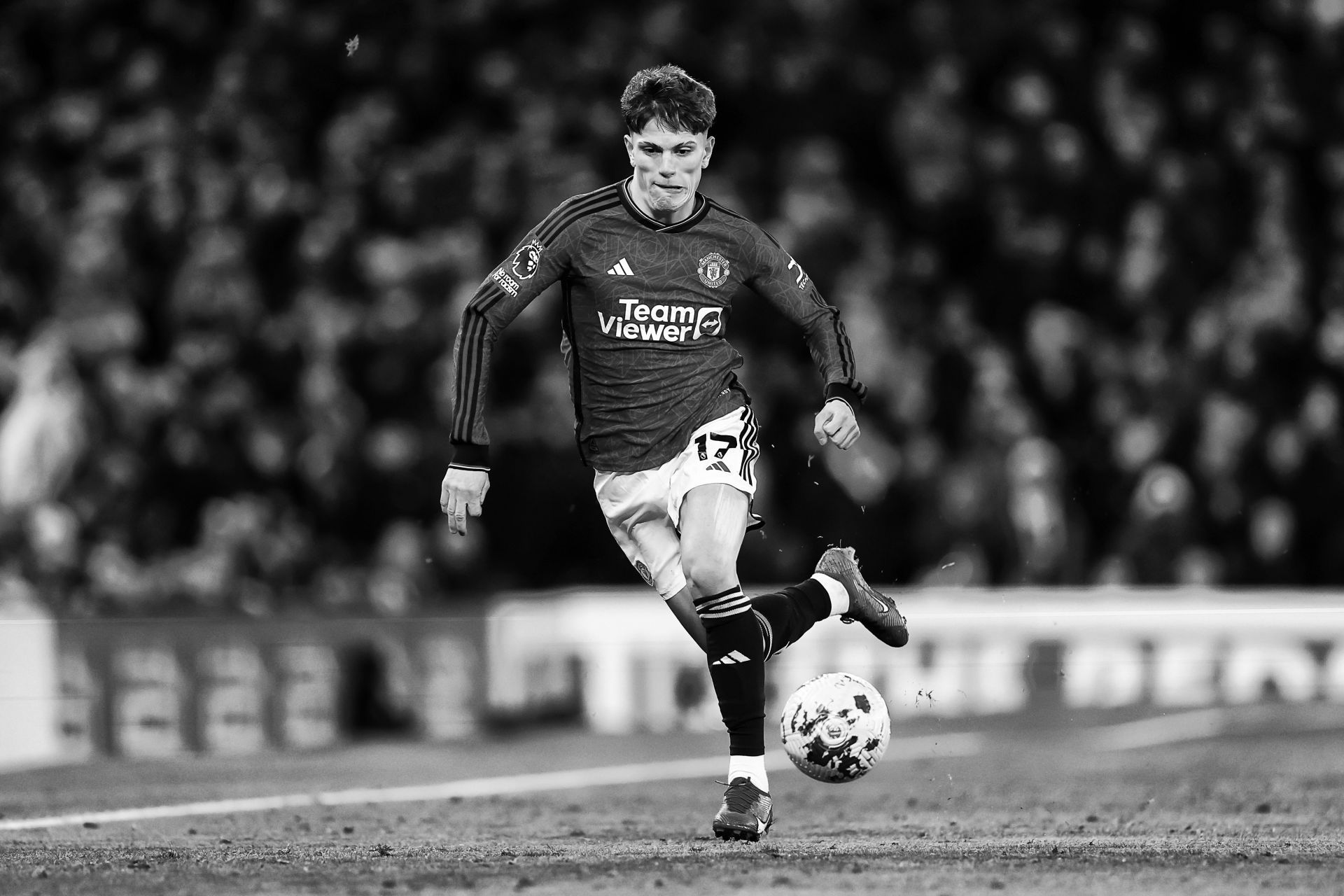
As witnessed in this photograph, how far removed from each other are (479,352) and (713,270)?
77 cm

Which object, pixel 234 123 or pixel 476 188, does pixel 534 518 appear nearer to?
pixel 476 188

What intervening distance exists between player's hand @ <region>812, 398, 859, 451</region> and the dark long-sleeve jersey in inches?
3.6

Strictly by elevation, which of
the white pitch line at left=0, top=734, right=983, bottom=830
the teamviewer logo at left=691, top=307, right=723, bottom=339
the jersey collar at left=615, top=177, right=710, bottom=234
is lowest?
the white pitch line at left=0, top=734, right=983, bottom=830

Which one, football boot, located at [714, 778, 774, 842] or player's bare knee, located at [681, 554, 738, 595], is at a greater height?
player's bare knee, located at [681, 554, 738, 595]

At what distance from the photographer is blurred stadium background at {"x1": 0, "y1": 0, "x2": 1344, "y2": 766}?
10.9m

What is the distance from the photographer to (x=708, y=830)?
6059mm

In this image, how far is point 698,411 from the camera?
231 inches

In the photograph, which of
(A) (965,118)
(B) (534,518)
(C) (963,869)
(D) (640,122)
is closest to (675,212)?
(D) (640,122)

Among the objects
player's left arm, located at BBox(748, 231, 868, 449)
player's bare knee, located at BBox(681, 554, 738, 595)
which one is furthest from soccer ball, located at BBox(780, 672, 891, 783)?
player's left arm, located at BBox(748, 231, 868, 449)

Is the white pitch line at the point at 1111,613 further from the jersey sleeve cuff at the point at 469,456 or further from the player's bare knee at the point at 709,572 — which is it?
the jersey sleeve cuff at the point at 469,456

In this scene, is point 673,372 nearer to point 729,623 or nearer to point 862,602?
point 729,623

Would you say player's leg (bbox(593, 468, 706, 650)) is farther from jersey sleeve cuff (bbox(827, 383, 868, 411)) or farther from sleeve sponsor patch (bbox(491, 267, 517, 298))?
sleeve sponsor patch (bbox(491, 267, 517, 298))

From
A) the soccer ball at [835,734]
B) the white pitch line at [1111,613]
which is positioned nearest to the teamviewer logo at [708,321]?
the soccer ball at [835,734]

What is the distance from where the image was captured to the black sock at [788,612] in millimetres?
5969
